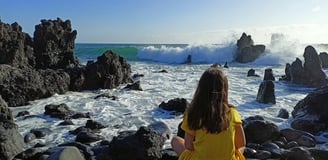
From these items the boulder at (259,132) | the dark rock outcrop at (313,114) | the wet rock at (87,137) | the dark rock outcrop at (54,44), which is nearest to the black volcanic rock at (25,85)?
the wet rock at (87,137)

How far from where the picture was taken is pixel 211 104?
312 centimetres

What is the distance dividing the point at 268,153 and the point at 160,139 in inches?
80.0

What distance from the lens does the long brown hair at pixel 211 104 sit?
310cm

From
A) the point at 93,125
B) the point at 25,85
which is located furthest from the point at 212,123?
the point at 25,85

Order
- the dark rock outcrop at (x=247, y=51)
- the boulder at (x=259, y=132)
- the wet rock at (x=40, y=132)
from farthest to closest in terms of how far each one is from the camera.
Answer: the dark rock outcrop at (x=247, y=51), the wet rock at (x=40, y=132), the boulder at (x=259, y=132)

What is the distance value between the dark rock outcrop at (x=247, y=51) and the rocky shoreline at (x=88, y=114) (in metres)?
18.3

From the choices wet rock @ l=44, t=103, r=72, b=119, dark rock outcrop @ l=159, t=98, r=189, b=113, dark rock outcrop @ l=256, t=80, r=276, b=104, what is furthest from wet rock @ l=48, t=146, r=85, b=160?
dark rock outcrop @ l=256, t=80, r=276, b=104

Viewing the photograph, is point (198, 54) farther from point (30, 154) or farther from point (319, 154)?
point (30, 154)

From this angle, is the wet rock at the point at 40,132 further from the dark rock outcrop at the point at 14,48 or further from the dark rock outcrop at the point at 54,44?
the dark rock outcrop at the point at 54,44

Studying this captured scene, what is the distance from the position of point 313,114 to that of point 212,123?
7.78 meters

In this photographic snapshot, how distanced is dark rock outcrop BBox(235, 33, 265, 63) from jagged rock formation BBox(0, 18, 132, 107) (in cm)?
2223

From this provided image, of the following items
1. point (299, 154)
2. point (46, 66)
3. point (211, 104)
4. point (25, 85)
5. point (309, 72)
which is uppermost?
point (211, 104)

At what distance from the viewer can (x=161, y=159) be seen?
23.1 feet

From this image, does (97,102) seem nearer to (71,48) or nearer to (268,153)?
(268,153)
